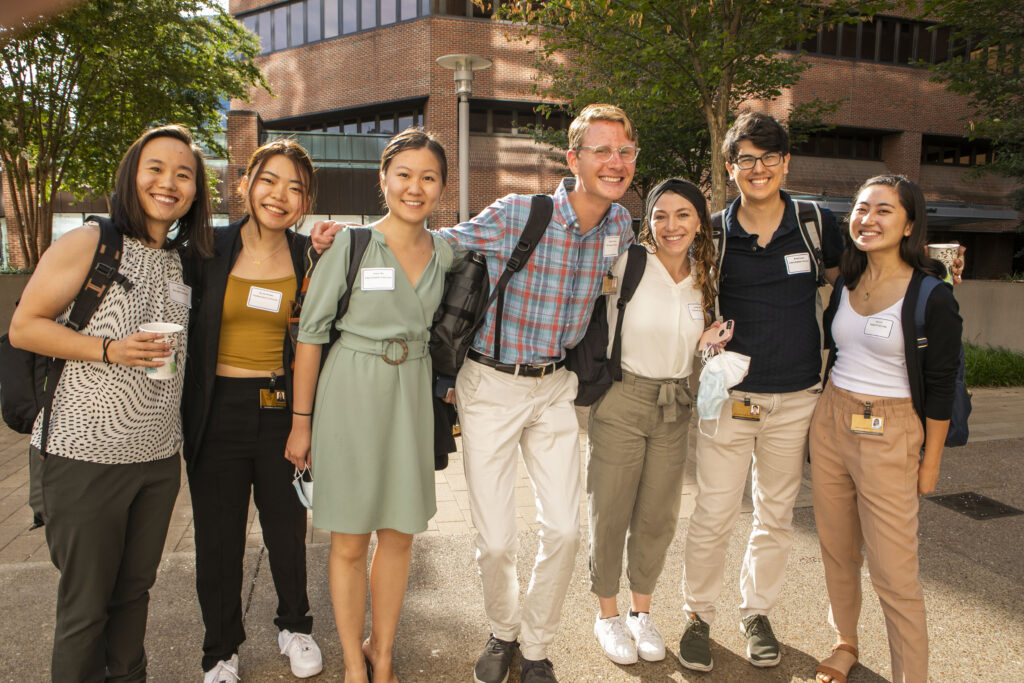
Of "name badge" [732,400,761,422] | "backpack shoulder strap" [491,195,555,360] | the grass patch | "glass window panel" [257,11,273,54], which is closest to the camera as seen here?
"backpack shoulder strap" [491,195,555,360]

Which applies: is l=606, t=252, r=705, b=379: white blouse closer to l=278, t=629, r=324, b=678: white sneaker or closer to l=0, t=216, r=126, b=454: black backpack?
l=278, t=629, r=324, b=678: white sneaker

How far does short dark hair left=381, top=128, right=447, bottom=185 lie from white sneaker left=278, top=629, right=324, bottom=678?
202 centimetres

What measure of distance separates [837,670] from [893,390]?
1228mm

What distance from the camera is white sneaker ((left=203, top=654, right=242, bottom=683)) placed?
2855mm

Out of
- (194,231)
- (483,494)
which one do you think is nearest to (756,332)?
(483,494)

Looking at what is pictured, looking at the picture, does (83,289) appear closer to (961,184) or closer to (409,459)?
(409,459)

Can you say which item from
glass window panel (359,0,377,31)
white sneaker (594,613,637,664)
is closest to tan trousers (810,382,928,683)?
white sneaker (594,613,637,664)

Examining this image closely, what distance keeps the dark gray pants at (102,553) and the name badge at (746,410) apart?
7.50 feet

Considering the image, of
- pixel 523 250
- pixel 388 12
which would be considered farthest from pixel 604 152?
pixel 388 12

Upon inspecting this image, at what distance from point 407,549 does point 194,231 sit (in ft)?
4.91

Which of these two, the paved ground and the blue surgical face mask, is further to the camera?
the paved ground

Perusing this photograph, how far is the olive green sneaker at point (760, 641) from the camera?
313 centimetres

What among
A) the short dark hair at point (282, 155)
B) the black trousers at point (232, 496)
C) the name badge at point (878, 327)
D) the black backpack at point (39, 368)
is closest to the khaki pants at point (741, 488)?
the name badge at point (878, 327)

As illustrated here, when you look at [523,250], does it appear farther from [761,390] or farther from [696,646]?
[696,646]
